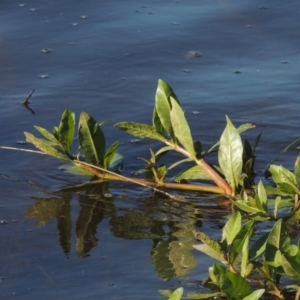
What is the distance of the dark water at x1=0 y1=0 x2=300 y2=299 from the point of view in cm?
222

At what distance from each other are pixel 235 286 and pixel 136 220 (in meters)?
0.66

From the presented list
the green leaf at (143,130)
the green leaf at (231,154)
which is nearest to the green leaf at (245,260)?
the green leaf at (231,154)

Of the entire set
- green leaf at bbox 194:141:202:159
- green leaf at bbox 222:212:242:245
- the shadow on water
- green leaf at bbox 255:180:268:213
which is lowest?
the shadow on water

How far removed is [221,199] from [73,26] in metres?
1.96

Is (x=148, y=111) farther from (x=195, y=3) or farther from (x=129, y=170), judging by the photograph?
(x=195, y=3)

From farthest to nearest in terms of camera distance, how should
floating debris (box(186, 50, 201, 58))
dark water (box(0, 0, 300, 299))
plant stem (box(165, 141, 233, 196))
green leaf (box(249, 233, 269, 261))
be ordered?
floating debris (box(186, 50, 201, 58)) < plant stem (box(165, 141, 233, 196)) < dark water (box(0, 0, 300, 299)) < green leaf (box(249, 233, 269, 261))

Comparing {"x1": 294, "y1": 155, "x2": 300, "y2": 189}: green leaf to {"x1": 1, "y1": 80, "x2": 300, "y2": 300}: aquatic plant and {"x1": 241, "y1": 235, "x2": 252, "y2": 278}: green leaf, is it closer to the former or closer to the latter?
{"x1": 1, "y1": 80, "x2": 300, "y2": 300}: aquatic plant

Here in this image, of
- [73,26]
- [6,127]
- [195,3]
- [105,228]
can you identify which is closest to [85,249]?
[105,228]

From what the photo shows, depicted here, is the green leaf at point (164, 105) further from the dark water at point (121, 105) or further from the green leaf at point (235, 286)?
the green leaf at point (235, 286)

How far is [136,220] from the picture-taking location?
99.3 inches

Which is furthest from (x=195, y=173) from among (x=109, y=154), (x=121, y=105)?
(x=121, y=105)

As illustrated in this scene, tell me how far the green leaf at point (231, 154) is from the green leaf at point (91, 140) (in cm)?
42

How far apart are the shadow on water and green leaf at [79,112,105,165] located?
10cm

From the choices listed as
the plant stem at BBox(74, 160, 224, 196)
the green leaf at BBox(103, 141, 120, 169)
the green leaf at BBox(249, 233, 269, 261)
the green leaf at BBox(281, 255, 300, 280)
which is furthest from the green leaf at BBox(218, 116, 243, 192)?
the green leaf at BBox(281, 255, 300, 280)
